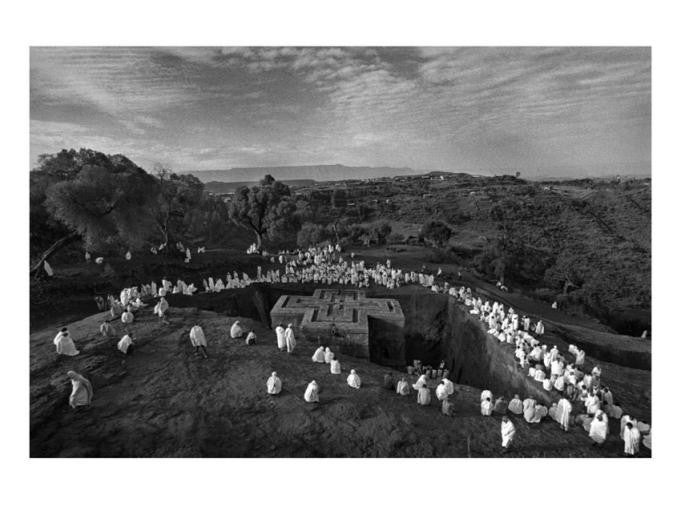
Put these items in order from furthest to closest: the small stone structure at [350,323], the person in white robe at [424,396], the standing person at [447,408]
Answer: the small stone structure at [350,323] → the person in white robe at [424,396] → the standing person at [447,408]

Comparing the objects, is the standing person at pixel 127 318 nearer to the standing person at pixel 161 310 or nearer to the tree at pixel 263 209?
the standing person at pixel 161 310

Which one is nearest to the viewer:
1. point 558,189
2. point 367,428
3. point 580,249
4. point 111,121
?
point 367,428

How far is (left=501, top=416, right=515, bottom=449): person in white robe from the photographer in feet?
24.5

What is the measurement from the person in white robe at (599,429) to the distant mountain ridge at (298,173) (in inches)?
728

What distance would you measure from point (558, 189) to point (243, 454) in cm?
4679

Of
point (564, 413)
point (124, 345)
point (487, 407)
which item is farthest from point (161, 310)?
point (564, 413)

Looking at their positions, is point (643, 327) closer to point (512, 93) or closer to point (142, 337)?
point (512, 93)

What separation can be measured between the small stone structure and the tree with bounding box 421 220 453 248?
23391 mm

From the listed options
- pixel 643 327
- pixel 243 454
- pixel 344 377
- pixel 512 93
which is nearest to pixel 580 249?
pixel 643 327

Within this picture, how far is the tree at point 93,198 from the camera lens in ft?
43.2

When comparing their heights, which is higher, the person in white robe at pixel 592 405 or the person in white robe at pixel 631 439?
the person in white robe at pixel 592 405

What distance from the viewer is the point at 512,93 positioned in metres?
13.4

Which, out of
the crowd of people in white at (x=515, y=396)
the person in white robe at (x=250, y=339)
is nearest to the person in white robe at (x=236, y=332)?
the crowd of people in white at (x=515, y=396)

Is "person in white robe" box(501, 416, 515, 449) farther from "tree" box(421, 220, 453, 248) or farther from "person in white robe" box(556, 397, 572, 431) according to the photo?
"tree" box(421, 220, 453, 248)
